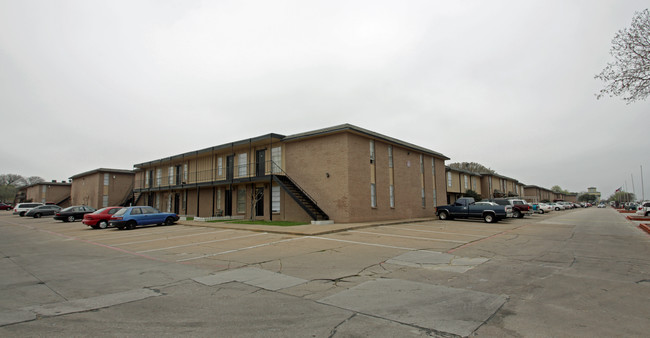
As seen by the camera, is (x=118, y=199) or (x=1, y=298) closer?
(x=1, y=298)

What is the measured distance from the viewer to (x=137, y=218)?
21.2 m

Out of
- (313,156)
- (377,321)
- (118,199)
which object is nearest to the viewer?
(377,321)

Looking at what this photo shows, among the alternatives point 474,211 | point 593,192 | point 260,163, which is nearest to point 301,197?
point 260,163

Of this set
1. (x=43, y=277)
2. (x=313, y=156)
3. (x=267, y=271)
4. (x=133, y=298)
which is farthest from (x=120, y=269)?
(x=313, y=156)

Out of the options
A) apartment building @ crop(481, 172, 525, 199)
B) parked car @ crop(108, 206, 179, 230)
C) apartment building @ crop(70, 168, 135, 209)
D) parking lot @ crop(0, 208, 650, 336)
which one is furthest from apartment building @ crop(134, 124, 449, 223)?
apartment building @ crop(481, 172, 525, 199)

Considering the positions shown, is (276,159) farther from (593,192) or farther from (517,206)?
(593,192)

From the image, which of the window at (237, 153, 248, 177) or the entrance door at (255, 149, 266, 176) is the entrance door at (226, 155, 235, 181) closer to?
the window at (237, 153, 248, 177)

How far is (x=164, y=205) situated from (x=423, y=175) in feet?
92.5

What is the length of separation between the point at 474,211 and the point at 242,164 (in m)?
18.6

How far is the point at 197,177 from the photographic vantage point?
32.0 metres

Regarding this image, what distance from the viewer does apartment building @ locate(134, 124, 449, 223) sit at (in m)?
20.9

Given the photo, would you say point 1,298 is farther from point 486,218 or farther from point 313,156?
point 486,218

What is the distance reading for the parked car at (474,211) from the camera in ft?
76.1

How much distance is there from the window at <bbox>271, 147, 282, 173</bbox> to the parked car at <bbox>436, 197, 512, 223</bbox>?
13458 millimetres
